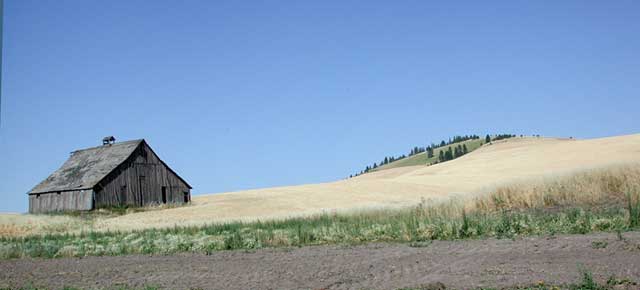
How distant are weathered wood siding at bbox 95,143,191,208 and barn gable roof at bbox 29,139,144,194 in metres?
0.86

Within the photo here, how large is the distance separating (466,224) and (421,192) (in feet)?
134

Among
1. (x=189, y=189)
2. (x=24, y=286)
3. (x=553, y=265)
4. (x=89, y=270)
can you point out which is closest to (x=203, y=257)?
(x=89, y=270)

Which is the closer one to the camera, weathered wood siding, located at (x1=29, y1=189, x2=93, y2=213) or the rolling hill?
the rolling hill

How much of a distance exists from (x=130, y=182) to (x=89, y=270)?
47245mm

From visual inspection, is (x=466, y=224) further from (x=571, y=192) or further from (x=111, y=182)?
(x=111, y=182)

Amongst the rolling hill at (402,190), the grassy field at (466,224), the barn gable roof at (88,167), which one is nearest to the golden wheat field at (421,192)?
the rolling hill at (402,190)

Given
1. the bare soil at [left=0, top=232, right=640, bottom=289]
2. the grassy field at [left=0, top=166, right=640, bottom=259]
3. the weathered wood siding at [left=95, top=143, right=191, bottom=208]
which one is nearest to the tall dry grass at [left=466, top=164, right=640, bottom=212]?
the grassy field at [left=0, top=166, right=640, bottom=259]

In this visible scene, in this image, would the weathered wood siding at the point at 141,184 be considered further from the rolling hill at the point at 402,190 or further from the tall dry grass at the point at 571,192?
the tall dry grass at the point at 571,192

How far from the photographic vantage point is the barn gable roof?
194 ft

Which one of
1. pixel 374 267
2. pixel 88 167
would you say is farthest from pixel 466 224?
pixel 88 167

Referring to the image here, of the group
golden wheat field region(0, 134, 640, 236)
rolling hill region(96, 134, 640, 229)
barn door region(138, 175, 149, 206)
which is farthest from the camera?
barn door region(138, 175, 149, 206)

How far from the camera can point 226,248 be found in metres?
18.3

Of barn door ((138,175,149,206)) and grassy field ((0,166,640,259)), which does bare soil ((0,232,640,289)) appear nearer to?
grassy field ((0,166,640,259))

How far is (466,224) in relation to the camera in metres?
17.1
